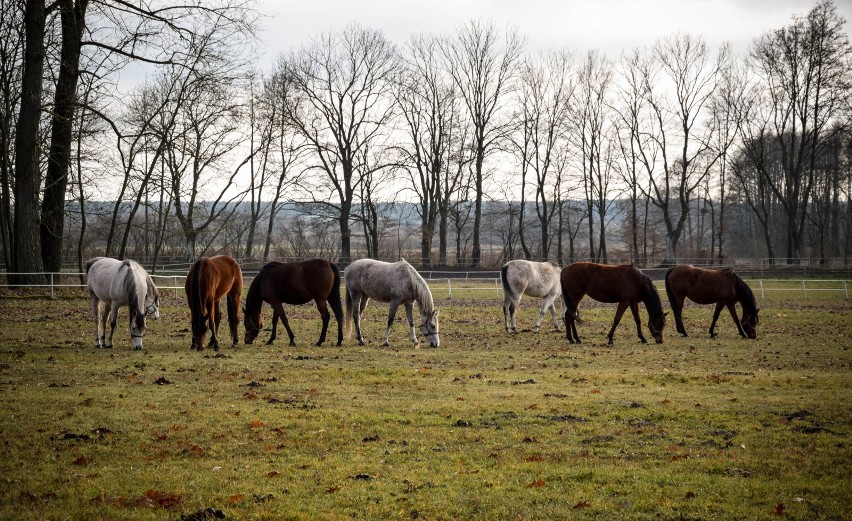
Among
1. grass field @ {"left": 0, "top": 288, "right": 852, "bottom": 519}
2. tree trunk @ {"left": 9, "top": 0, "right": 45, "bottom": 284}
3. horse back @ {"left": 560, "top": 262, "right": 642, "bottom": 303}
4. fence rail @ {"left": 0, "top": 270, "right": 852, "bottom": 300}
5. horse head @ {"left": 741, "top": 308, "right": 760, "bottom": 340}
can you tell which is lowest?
grass field @ {"left": 0, "top": 288, "right": 852, "bottom": 519}

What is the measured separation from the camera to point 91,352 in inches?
535

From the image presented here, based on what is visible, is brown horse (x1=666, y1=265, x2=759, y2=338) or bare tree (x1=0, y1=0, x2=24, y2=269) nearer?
brown horse (x1=666, y1=265, x2=759, y2=338)

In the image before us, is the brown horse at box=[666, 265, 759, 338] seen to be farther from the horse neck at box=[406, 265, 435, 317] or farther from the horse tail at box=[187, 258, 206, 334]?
the horse tail at box=[187, 258, 206, 334]

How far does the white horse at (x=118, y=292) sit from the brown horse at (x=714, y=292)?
41.7ft

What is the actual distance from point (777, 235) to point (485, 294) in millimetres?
55878

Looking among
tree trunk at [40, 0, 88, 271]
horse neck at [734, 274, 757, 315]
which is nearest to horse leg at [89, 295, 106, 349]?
tree trunk at [40, 0, 88, 271]

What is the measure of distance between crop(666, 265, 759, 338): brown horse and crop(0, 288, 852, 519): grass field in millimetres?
3837

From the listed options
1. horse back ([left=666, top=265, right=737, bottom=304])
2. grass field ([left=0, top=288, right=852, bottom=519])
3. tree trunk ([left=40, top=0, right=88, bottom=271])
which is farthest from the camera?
tree trunk ([left=40, top=0, right=88, bottom=271])

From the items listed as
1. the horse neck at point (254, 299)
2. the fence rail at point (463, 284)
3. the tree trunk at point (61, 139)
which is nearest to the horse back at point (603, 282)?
the horse neck at point (254, 299)

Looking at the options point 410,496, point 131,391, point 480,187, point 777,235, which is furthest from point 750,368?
point 777,235

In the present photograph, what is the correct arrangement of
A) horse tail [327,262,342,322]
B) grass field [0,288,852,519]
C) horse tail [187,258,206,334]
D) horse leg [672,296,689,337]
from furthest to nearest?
1. horse leg [672,296,689,337]
2. horse tail [327,262,342,322]
3. horse tail [187,258,206,334]
4. grass field [0,288,852,519]

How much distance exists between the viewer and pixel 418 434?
7844mm

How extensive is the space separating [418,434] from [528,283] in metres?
13.3

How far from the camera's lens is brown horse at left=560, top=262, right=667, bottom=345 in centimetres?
1727
